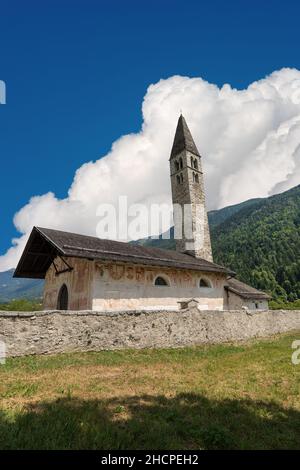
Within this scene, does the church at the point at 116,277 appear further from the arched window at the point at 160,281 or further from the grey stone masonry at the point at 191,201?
the grey stone masonry at the point at 191,201

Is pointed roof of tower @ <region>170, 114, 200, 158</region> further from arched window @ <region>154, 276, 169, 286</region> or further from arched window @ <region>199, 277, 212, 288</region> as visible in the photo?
arched window @ <region>154, 276, 169, 286</region>

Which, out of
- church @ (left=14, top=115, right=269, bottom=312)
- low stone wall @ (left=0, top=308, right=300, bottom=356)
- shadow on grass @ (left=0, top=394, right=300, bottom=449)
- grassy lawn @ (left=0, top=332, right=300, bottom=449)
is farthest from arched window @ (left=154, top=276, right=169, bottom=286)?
shadow on grass @ (left=0, top=394, right=300, bottom=449)

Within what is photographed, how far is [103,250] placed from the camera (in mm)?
16422

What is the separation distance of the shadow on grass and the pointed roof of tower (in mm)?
28128

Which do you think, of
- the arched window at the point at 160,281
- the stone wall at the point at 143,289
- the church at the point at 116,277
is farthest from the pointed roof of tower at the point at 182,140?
the arched window at the point at 160,281

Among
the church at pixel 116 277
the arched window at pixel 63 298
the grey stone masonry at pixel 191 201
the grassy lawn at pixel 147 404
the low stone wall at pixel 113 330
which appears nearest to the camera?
the grassy lawn at pixel 147 404

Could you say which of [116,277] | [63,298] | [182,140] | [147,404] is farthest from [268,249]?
[147,404]

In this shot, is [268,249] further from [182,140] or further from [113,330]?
[113,330]

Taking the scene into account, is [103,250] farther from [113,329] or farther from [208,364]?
[208,364]

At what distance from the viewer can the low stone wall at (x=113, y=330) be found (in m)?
10.5

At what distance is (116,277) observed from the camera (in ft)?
53.6

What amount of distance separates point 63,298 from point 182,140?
2161cm

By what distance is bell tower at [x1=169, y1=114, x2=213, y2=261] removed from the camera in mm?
27406

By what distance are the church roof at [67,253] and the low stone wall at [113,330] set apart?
3723 millimetres
